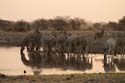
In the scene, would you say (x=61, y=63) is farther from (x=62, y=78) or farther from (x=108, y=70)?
(x=62, y=78)

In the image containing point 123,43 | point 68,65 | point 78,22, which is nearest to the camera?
point 68,65

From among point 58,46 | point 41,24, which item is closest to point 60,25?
point 41,24

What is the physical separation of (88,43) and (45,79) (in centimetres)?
1054

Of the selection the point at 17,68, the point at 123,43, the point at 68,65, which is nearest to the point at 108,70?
the point at 68,65

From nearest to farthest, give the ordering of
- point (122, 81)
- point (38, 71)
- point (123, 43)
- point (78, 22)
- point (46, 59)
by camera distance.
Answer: point (122, 81) → point (38, 71) → point (46, 59) → point (123, 43) → point (78, 22)

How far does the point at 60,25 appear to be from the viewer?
4856cm

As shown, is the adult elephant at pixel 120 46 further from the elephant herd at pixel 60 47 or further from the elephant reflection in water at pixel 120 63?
the elephant reflection in water at pixel 120 63

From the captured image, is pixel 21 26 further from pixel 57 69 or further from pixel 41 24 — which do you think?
pixel 57 69

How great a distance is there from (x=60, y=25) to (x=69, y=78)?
111 ft

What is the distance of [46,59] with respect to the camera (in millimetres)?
20953

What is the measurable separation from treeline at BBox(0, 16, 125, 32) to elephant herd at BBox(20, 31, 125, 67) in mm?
15719

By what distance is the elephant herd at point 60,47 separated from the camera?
21.9m

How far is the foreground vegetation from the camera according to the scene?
14.2 m

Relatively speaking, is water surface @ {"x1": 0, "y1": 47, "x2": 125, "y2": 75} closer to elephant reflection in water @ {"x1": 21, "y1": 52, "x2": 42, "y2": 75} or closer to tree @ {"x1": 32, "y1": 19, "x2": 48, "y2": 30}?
elephant reflection in water @ {"x1": 21, "y1": 52, "x2": 42, "y2": 75}
